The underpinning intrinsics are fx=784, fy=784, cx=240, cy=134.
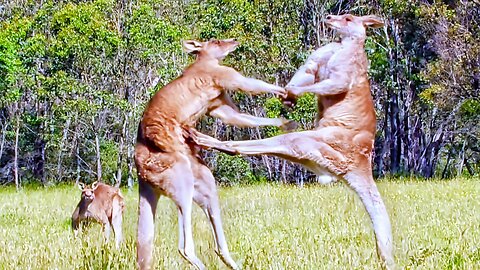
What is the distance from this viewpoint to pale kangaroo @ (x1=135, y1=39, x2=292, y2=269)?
4.48m

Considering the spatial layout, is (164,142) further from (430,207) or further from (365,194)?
(430,207)

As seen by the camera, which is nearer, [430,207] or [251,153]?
[251,153]

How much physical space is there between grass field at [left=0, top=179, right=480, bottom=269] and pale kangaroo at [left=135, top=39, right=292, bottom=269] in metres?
0.33

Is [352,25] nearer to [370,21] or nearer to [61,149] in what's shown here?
[370,21]

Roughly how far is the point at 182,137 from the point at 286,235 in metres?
3.14

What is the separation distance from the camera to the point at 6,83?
23.5 meters

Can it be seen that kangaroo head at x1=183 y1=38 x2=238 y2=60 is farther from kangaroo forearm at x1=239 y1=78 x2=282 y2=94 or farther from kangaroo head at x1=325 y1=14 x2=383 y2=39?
kangaroo head at x1=325 y1=14 x2=383 y2=39

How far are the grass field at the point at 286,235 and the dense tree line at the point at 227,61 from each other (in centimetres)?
733

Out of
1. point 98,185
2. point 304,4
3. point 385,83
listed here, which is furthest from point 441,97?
point 98,185

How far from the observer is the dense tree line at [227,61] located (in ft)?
70.0

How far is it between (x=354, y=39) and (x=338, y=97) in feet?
1.19

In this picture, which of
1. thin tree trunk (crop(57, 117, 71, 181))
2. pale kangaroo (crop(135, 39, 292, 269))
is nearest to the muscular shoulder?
pale kangaroo (crop(135, 39, 292, 269))

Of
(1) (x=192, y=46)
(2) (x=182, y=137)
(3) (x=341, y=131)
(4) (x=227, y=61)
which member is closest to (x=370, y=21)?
Answer: (3) (x=341, y=131)

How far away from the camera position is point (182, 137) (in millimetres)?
4508
